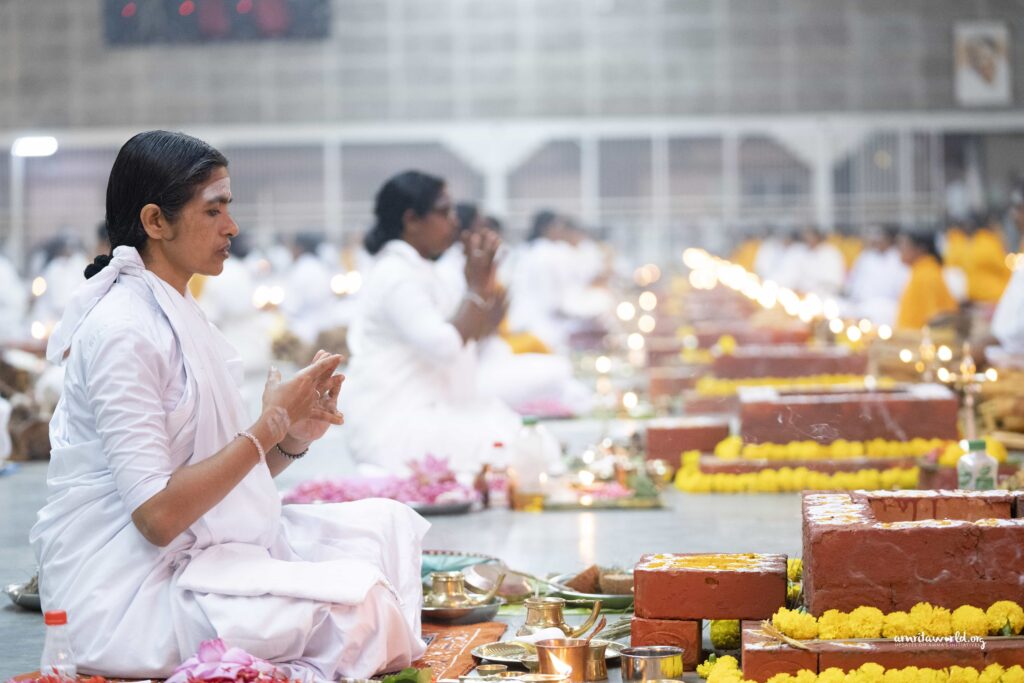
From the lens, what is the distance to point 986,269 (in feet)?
50.4

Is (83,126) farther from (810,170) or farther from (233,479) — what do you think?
(233,479)

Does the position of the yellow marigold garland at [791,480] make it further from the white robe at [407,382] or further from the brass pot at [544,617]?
the brass pot at [544,617]

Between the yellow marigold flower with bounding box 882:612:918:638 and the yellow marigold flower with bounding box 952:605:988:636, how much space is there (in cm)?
9

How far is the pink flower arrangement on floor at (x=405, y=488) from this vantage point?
5.93 m

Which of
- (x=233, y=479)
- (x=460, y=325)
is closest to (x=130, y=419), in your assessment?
(x=233, y=479)

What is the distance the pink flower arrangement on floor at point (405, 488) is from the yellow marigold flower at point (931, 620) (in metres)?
2.94

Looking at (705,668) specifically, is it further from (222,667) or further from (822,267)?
(822,267)

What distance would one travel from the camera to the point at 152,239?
10.8ft

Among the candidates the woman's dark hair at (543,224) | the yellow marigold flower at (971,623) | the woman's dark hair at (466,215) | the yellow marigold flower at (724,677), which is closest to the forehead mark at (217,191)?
Answer: the yellow marigold flower at (724,677)

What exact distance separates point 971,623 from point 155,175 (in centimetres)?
192

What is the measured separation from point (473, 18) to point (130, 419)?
21029mm

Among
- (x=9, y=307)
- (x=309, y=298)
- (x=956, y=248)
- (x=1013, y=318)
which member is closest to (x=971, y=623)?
(x=1013, y=318)

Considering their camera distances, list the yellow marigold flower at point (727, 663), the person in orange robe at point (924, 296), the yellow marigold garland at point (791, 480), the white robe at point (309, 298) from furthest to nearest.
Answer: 1. the white robe at point (309, 298)
2. the person in orange robe at point (924, 296)
3. the yellow marigold garland at point (791, 480)
4. the yellow marigold flower at point (727, 663)

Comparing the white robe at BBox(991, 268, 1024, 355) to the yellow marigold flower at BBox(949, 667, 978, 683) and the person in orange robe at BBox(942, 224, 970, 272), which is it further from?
the person in orange robe at BBox(942, 224, 970, 272)
